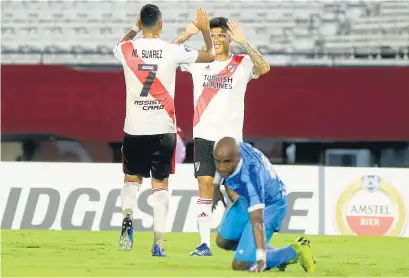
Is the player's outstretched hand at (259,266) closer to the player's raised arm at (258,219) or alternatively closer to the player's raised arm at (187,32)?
the player's raised arm at (258,219)

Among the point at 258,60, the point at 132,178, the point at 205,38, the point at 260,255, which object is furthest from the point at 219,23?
the point at 260,255

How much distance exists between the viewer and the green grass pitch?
803 centimetres

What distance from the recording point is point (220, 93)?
10320 mm

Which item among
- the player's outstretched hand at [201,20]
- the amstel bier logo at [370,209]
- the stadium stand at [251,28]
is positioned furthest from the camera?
the stadium stand at [251,28]

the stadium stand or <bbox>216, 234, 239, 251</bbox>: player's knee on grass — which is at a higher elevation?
the stadium stand

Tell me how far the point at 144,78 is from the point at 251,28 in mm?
12637

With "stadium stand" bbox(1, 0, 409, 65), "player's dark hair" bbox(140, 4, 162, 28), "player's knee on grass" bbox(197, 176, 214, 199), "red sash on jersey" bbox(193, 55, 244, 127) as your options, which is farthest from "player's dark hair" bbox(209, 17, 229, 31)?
"stadium stand" bbox(1, 0, 409, 65)

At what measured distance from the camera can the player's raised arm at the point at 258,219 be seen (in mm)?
7652

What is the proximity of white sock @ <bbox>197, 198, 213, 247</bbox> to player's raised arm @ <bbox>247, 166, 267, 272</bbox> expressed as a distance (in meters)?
2.18

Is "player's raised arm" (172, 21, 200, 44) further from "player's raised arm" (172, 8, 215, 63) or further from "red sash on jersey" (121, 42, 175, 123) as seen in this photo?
"red sash on jersey" (121, 42, 175, 123)

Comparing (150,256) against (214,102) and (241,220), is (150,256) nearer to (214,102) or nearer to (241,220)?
(241,220)

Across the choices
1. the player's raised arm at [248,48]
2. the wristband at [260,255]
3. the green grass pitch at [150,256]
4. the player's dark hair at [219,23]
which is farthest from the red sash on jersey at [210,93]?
the wristband at [260,255]

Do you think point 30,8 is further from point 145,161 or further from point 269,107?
point 145,161

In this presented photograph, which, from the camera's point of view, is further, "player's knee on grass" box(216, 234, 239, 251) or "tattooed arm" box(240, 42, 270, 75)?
"tattooed arm" box(240, 42, 270, 75)
